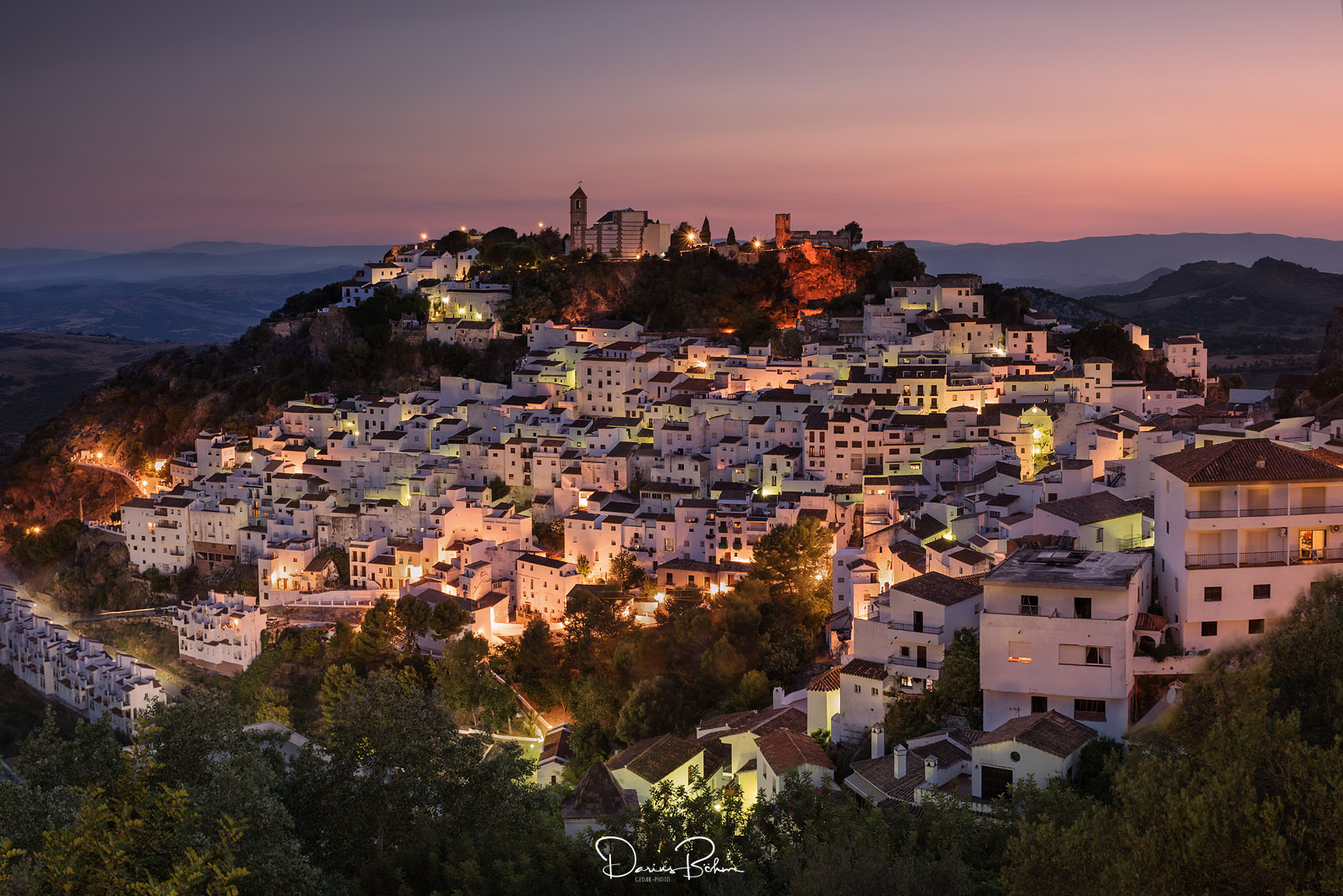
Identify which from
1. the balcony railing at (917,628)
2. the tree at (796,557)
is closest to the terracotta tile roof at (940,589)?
the balcony railing at (917,628)

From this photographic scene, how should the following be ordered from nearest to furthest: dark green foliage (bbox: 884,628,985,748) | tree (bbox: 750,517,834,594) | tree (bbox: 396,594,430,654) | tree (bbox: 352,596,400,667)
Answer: dark green foliage (bbox: 884,628,985,748)
tree (bbox: 750,517,834,594)
tree (bbox: 396,594,430,654)
tree (bbox: 352,596,400,667)

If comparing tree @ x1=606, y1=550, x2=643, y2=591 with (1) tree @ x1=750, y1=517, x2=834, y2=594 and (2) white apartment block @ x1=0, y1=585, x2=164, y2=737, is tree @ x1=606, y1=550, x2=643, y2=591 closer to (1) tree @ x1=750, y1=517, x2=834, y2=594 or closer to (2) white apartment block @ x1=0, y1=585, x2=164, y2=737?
(1) tree @ x1=750, y1=517, x2=834, y2=594

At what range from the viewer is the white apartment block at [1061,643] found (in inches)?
486

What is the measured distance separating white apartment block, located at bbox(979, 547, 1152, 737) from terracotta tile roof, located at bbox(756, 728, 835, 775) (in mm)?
2136

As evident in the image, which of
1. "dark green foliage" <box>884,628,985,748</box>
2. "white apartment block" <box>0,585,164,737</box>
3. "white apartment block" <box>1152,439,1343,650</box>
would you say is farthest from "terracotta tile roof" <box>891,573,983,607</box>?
"white apartment block" <box>0,585,164,737</box>

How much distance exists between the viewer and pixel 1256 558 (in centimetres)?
1295

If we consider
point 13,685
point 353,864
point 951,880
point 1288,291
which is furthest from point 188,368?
point 1288,291

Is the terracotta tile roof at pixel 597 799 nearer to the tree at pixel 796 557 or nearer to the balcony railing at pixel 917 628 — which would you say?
the balcony railing at pixel 917 628

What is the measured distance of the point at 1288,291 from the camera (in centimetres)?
7369

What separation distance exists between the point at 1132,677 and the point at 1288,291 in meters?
70.9

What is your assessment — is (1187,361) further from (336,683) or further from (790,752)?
(790,752)

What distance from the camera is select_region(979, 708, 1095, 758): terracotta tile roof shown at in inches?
449

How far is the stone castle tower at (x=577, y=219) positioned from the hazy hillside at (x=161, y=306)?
2727 inches

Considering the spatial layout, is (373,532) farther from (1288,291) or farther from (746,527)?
(1288,291)
